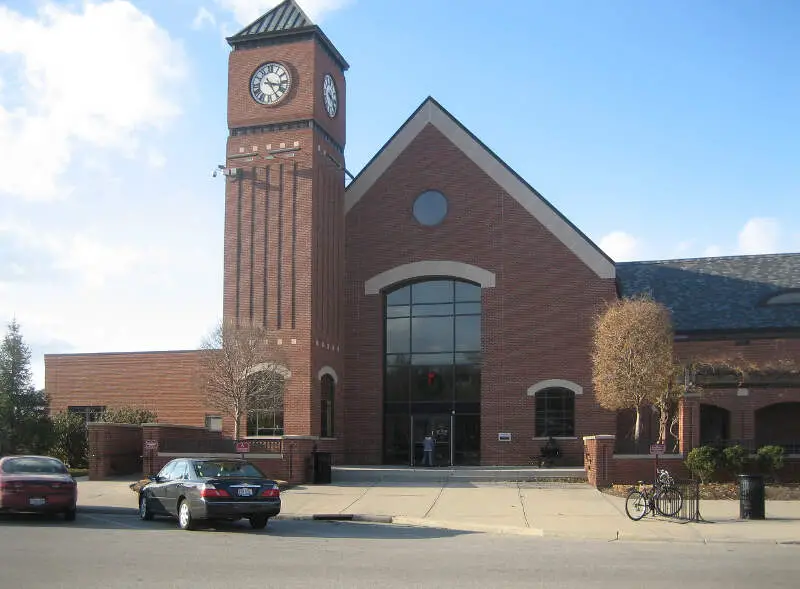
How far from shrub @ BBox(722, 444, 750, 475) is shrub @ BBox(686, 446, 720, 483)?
256 millimetres

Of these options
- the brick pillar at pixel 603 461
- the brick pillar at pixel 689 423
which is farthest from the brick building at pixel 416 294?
the brick pillar at pixel 603 461

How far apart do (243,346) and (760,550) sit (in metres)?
18.0

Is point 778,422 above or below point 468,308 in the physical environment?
below

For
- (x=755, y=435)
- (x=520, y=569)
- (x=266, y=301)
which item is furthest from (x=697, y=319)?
(x=520, y=569)

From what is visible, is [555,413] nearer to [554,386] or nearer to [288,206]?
[554,386]

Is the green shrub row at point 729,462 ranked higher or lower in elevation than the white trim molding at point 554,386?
lower

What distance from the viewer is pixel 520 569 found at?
12672 millimetres

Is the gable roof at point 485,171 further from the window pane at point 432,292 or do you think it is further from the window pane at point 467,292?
the window pane at point 432,292

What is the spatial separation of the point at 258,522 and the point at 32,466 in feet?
17.0

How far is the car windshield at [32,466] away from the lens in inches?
747

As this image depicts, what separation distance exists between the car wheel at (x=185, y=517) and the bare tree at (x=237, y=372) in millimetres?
11745

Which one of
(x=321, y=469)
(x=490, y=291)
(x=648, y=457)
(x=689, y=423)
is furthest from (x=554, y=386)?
(x=321, y=469)

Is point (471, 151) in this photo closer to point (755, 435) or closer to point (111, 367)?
point (755, 435)

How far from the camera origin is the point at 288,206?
33.3 meters
